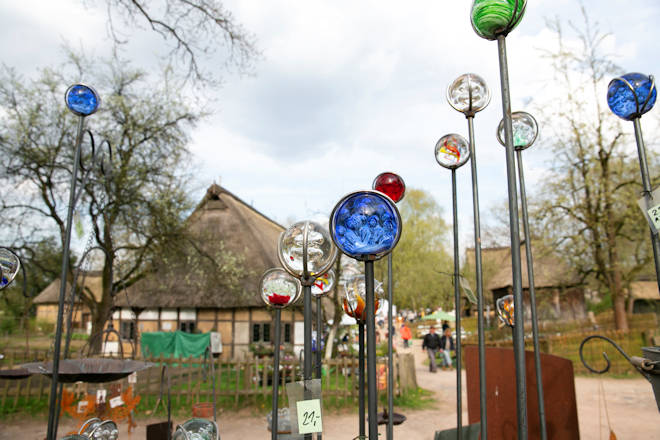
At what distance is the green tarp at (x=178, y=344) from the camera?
43.8 feet

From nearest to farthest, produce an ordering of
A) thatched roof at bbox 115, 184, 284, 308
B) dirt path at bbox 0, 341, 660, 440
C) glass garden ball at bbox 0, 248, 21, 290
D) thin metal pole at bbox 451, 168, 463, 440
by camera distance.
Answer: glass garden ball at bbox 0, 248, 21, 290, thin metal pole at bbox 451, 168, 463, 440, dirt path at bbox 0, 341, 660, 440, thatched roof at bbox 115, 184, 284, 308

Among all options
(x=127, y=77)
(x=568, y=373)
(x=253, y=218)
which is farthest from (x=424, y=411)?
(x=253, y=218)

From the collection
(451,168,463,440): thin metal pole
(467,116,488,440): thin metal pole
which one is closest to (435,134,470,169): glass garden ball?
(451,168,463,440): thin metal pole

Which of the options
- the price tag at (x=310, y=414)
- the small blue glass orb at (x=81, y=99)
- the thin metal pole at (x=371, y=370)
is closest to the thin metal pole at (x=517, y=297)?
the thin metal pole at (x=371, y=370)

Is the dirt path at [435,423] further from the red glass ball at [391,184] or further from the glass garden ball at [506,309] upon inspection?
the red glass ball at [391,184]

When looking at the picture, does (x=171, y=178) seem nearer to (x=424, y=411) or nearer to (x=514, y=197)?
(x=424, y=411)

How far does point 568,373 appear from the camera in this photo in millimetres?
3385

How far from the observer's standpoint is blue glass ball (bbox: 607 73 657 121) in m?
2.20

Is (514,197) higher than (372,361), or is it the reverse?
(514,197)

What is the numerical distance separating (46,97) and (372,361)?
11627 mm

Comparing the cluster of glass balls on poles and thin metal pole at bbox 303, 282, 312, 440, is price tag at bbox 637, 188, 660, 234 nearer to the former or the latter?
the cluster of glass balls on poles

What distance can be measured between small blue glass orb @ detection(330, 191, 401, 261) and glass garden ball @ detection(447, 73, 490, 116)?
1.54 meters

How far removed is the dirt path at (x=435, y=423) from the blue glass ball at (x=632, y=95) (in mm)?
4661

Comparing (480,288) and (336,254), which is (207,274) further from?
(336,254)
